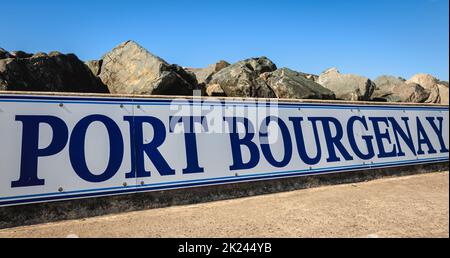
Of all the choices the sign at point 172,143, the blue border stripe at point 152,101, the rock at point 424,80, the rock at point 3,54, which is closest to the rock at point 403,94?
the rock at point 424,80

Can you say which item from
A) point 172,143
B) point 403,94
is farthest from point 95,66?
point 403,94

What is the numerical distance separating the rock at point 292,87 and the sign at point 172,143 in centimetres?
266

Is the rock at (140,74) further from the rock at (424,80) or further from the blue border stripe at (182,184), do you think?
the rock at (424,80)

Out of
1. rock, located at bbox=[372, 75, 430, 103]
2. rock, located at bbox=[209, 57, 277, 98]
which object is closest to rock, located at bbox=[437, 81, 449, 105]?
rock, located at bbox=[372, 75, 430, 103]

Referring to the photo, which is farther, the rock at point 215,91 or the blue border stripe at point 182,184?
the rock at point 215,91

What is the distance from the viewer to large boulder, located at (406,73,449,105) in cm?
1337

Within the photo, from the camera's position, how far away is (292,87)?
8.71 m

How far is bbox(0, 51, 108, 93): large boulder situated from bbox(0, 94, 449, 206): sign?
10.8 ft

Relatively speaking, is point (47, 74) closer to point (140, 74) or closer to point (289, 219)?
point (140, 74)

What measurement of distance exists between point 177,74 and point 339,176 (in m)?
4.33

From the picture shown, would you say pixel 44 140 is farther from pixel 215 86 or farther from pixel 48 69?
pixel 215 86

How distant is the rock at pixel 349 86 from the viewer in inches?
405

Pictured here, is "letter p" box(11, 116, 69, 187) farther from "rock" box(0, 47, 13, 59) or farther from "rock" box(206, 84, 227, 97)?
"rock" box(206, 84, 227, 97)
